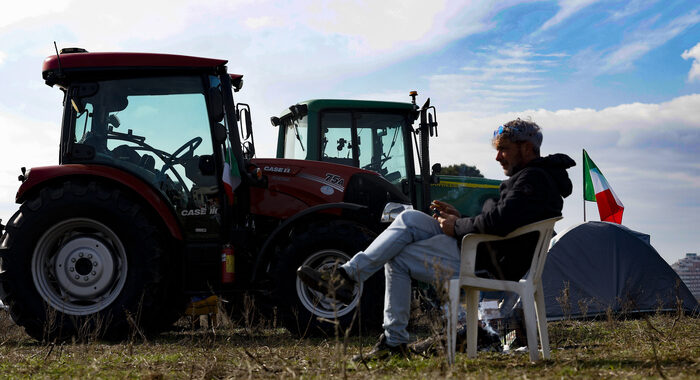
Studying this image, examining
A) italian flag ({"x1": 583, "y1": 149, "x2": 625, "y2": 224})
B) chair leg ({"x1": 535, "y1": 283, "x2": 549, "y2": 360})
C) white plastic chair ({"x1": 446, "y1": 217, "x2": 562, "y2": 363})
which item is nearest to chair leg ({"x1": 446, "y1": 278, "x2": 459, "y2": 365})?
white plastic chair ({"x1": 446, "y1": 217, "x2": 562, "y2": 363})

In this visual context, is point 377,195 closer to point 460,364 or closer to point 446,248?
point 446,248

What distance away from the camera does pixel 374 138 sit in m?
8.29

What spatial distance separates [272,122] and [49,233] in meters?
3.77

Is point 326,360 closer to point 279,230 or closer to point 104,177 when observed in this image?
point 279,230

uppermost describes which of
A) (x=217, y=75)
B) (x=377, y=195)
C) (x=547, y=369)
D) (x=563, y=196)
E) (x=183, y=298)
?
(x=217, y=75)

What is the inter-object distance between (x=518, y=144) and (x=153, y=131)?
3221 mm

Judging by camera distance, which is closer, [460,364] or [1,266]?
[460,364]

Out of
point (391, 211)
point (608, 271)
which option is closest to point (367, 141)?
point (391, 211)

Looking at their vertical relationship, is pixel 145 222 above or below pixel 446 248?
above

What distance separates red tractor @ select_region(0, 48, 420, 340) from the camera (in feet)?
18.7

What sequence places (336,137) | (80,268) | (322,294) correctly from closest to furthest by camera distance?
(322,294) < (80,268) < (336,137)

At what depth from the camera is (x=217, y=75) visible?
613 cm

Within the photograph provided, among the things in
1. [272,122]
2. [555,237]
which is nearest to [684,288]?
[555,237]

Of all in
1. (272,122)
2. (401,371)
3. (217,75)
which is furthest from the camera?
(272,122)
